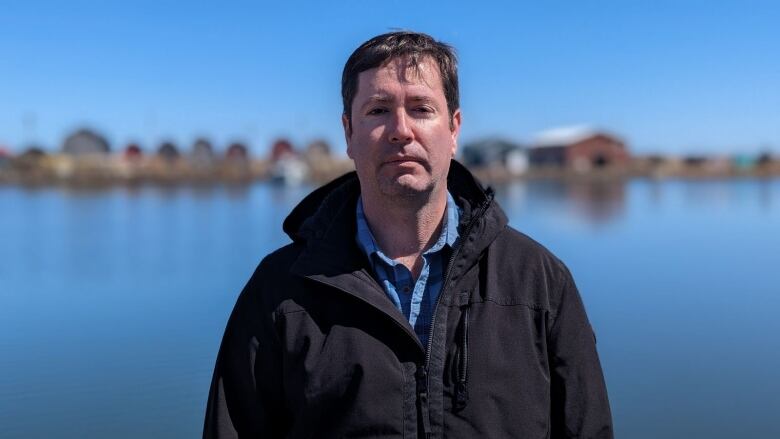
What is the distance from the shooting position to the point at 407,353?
1913mm

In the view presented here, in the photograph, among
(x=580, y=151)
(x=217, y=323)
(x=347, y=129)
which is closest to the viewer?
(x=347, y=129)

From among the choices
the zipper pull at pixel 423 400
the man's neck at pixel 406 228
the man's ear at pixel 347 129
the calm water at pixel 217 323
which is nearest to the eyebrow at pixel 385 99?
the man's ear at pixel 347 129

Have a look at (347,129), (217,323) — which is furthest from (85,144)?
(347,129)

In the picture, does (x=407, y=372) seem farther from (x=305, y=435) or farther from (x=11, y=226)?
(x=11, y=226)

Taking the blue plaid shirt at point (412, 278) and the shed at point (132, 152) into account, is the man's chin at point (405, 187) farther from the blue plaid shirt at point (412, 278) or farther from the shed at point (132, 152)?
the shed at point (132, 152)

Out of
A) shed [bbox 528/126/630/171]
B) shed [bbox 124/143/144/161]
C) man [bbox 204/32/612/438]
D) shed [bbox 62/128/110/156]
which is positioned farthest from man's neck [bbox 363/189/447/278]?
shed [bbox 62/128/110/156]

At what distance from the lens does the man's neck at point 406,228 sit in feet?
6.67

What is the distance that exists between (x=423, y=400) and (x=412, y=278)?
330 millimetres

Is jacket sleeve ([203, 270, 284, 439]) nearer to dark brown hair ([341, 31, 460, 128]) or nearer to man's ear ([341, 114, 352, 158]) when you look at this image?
man's ear ([341, 114, 352, 158])

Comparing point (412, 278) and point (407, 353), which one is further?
point (412, 278)

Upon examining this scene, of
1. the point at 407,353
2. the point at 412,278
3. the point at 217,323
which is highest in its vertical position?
the point at 412,278

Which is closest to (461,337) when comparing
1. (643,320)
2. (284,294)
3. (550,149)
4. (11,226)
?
(284,294)

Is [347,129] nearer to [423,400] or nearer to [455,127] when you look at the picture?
[455,127]

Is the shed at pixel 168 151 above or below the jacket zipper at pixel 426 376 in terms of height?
above
